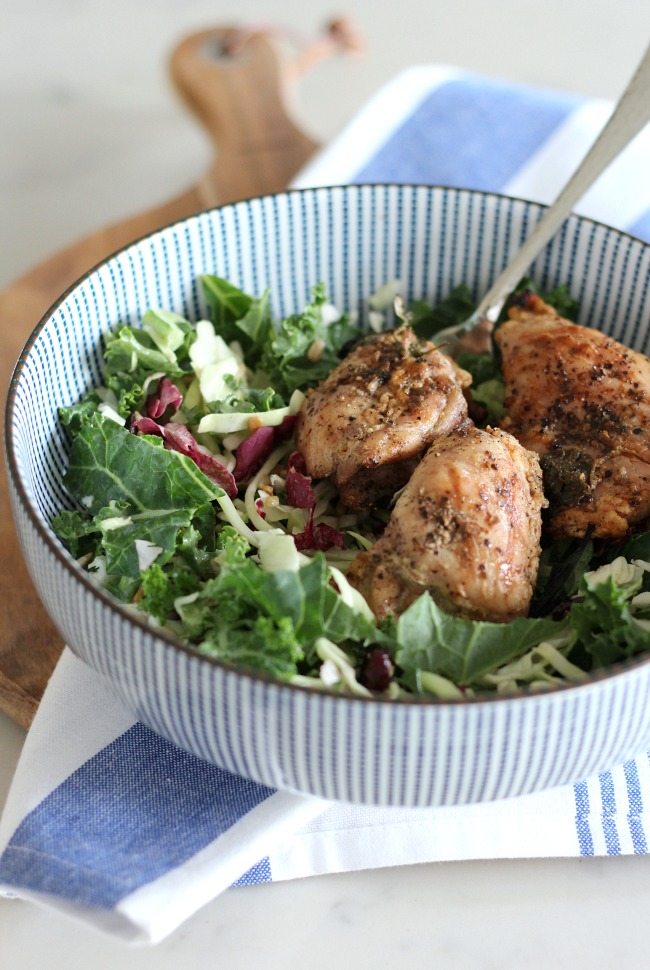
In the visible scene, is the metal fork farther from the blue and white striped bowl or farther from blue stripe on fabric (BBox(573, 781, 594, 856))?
blue stripe on fabric (BBox(573, 781, 594, 856))

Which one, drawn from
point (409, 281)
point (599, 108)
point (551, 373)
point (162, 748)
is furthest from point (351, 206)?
point (162, 748)

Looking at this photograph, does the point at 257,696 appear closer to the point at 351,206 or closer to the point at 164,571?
the point at 164,571

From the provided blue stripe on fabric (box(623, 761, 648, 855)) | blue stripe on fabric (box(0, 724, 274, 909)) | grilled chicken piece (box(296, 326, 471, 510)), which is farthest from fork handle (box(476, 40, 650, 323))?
blue stripe on fabric (box(0, 724, 274, 909))

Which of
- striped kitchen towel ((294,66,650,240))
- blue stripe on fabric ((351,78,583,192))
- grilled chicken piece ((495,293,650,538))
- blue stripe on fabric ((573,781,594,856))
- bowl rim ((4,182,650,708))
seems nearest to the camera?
bowl rim ((4,182,650,708))

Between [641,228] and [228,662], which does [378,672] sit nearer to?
[228,662]

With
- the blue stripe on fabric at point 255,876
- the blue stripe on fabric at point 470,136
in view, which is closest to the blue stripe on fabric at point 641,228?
the blue stripe on fabric at point 470,136

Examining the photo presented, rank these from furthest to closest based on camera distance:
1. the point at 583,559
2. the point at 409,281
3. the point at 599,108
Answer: the point at 599,108, the point at 409,281, the point at 583,559
